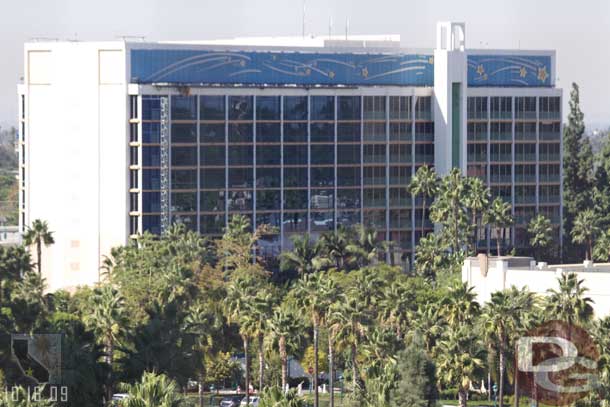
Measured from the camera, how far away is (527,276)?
144m

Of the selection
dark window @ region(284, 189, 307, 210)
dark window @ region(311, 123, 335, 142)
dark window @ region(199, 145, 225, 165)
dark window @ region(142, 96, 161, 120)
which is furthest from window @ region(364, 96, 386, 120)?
dark window @ region(142, 96, 161, 120)

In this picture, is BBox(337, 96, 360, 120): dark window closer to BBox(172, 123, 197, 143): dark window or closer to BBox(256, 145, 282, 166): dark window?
BBox(256, 145, 282, 166): dark window

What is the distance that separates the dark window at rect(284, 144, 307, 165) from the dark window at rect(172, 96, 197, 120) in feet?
32.8

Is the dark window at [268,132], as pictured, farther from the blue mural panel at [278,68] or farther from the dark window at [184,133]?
the dark window at [184,133]

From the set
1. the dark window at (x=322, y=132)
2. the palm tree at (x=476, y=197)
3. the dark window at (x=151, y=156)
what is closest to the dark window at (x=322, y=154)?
the dark window at (x=322, y=132)

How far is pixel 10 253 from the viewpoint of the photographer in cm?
14875

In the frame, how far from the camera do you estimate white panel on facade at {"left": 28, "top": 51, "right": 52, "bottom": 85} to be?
594 ft

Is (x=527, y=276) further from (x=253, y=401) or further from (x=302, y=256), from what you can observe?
(x=302, y=256)

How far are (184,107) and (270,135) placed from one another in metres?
9.20

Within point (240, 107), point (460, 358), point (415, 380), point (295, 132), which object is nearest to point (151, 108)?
point (240, 107)

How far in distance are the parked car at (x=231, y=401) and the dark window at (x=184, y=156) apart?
3910 centimetres

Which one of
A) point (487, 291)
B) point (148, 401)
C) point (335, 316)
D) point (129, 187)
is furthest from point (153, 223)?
point (148, 401)

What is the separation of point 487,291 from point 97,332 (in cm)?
3808

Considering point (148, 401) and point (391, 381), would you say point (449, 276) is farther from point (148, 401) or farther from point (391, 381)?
point (148, 401)
